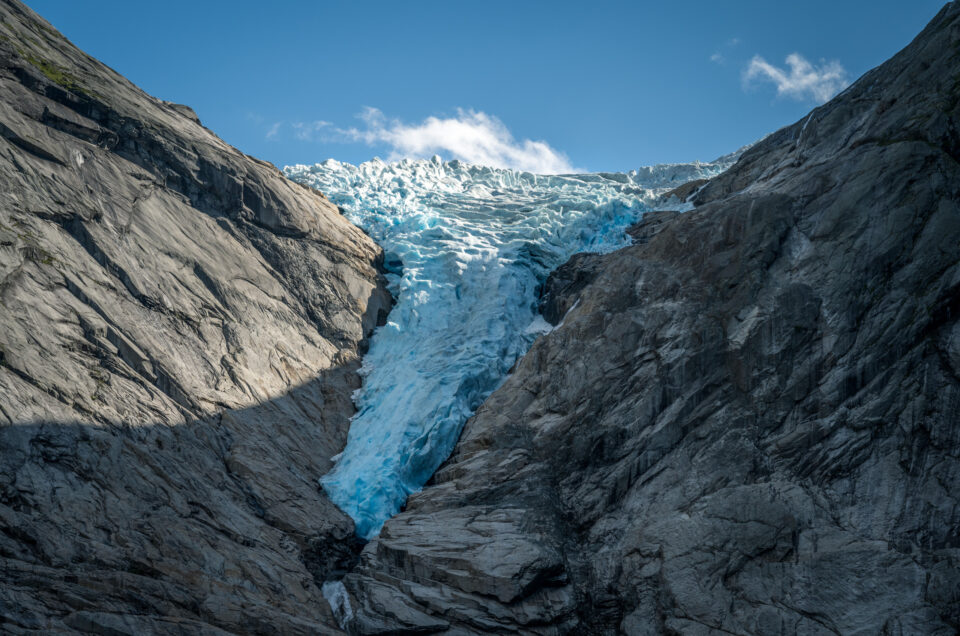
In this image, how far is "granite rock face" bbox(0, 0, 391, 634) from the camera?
16203 mm

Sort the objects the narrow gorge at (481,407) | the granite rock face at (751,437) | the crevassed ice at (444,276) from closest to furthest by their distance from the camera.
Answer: the narrow gorge at (481,407) → the granite rock face at (751,437) → the crevassed ice at (444,276)

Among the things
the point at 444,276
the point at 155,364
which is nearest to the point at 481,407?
the point at 444,276

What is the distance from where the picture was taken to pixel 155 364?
72.3 ft

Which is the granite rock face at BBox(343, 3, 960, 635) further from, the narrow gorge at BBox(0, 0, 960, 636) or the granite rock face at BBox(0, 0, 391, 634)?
the granite rock face at BBox(0, 0, 391, 634)

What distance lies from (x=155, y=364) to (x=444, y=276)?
16119 millimetres

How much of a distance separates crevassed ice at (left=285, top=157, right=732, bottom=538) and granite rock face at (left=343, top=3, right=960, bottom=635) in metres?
2.08

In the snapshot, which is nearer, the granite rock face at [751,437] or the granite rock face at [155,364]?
the granite rock face at [155,364]

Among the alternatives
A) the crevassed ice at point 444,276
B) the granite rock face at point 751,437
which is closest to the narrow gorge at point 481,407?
the granite rock face at point 751,437

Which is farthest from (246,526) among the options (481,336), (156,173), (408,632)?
(156,173)

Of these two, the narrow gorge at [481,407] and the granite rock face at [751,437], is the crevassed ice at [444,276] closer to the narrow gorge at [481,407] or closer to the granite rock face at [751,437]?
the narrow gorge at [481,407]

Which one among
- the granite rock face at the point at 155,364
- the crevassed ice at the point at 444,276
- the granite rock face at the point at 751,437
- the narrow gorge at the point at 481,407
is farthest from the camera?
the crevassed ice at the point at 444,276

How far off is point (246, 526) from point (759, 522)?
46.9 feet

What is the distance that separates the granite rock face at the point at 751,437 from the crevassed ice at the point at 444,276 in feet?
6.83

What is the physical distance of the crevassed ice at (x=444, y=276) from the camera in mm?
25422
